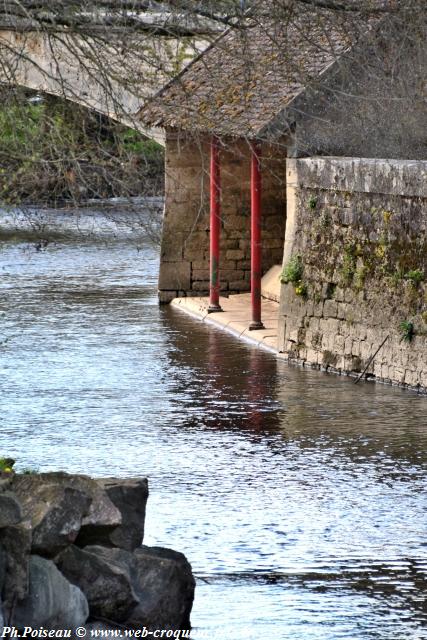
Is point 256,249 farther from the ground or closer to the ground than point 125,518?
farther from the ground

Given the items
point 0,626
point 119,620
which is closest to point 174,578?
point 119,620

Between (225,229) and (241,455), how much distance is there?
956 centimetres

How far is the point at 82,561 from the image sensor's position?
23.5 ft

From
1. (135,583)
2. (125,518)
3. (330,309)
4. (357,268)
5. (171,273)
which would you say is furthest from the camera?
(171,273)

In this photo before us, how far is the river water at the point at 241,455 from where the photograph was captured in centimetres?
817

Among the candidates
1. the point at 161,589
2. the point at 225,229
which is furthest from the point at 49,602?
the point at 225,229

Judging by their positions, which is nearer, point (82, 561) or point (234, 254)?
point (82, 561)

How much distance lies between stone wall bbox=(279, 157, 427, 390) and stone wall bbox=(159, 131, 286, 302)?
4159 mm

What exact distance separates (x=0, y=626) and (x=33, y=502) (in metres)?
0.93

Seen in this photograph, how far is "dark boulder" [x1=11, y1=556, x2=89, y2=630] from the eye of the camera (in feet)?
22.0

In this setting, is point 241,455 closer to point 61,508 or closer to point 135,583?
point 135,583

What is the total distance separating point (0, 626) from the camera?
20.7ft

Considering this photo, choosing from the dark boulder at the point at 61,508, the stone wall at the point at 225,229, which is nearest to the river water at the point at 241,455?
the dark boulder at the point at 61,508

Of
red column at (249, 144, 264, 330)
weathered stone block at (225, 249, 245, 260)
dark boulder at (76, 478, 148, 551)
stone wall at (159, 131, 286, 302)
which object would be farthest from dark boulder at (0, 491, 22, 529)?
weathered stone block at (225, 249, 245, 260)
